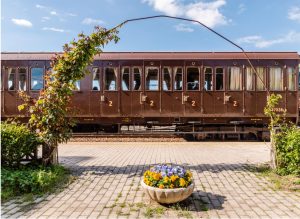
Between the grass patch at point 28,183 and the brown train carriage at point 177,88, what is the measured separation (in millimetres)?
7702

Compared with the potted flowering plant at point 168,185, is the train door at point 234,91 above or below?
above

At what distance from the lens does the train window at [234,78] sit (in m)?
14.7

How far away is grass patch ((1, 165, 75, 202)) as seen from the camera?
6.29 m

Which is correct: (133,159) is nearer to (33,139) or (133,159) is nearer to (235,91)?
(33,139)

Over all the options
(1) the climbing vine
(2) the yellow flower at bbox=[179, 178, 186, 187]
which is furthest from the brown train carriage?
(2) the yellow flower at bbox=[179, 178, 186, 187]

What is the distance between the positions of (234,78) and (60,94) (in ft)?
31.7

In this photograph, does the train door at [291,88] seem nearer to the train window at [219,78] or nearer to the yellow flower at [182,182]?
the train window at [219,78]

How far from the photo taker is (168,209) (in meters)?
5.39

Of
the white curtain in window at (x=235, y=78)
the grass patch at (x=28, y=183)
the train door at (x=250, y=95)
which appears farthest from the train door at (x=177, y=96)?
the grass patch at (x=28, y=183)

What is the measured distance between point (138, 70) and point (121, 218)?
34.8ft

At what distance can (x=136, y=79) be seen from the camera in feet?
48.5

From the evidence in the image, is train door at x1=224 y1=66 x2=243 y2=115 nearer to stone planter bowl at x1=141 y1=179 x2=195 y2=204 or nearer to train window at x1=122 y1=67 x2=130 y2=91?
train window at x1=122 y1=67 x2=130 y2=91

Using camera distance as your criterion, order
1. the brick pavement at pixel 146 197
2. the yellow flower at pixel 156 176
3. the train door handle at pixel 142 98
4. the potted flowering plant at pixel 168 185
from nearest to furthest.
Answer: the brick pavement at pixel 146 197 → the potted flowering plant at pixel 168 185 → the yellow flower at pixel 156 176 → the train door handle at pixel 142 98

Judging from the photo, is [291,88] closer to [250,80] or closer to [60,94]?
[250,80]
